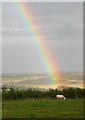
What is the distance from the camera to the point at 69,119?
57.9ft

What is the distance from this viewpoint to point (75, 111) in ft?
69.4

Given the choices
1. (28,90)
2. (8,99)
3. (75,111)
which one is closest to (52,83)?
(28,90)

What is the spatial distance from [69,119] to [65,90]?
18593 mm

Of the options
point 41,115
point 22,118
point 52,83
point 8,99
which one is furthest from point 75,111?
point 52,83

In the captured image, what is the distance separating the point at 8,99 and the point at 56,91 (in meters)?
6.69

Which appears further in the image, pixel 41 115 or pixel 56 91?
pixel 56 91

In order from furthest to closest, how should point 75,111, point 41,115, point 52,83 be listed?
point 52,83 → point 75,111 → point 41,115

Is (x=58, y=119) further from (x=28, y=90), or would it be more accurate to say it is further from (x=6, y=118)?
(x=28, y=90)

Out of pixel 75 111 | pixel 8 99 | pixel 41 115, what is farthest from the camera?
pixel 8 99

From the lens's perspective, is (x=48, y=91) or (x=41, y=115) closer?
(x=41, y=115)

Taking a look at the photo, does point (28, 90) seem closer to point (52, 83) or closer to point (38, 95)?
point (38, 95)

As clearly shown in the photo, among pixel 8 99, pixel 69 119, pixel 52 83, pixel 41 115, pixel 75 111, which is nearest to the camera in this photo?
pixel 69 119

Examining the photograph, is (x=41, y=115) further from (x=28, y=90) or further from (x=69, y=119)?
(x=28, y=90)

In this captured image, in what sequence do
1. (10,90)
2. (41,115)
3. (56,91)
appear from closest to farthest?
(41,115), (10,90), (56,91)
